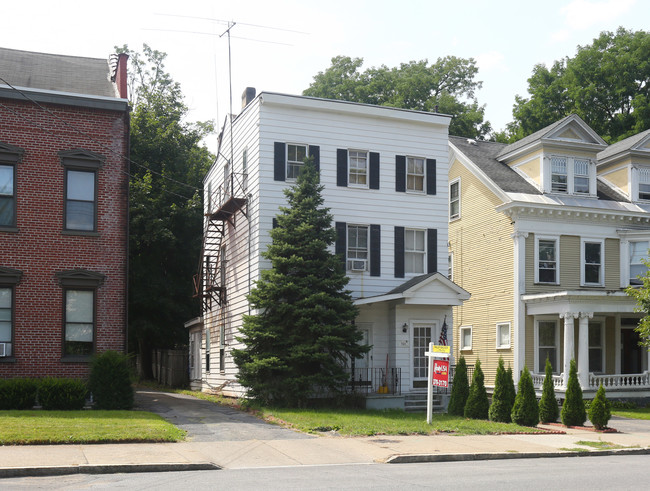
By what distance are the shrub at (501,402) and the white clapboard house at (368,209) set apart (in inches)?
177

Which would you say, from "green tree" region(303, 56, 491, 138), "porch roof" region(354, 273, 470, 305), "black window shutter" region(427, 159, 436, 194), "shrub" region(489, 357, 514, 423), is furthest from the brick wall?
"green tree" region(303, 56, 491, 138)

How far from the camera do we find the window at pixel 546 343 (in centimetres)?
3048

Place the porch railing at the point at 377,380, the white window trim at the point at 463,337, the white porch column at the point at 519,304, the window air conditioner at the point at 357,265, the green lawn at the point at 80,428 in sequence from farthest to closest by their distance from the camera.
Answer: the white window trim at the point at 463,337 < the white porch column at the point at 519,304 < the window air conditioner at the point at 357,265 < the porch railing at the point at 377,380 < the green lawn at the point at 80,428

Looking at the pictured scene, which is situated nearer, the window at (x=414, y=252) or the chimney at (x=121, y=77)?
the chimney at (x=121, y=77)

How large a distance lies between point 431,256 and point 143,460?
53.1 feet

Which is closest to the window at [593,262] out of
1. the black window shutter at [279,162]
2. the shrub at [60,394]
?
the black window shutter at [279,162]

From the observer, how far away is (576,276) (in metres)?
31.0

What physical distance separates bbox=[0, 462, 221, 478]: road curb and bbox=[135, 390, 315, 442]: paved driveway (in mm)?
3287

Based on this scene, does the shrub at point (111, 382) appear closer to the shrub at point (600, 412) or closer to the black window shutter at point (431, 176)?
the shrub at point (600, 412)

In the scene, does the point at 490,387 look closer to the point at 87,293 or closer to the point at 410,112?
the point at 410,112

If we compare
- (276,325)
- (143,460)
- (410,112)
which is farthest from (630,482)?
(410,112)

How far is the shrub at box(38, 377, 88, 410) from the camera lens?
19609 mm

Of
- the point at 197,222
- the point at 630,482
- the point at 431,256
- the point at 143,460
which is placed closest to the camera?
the point at 630,482

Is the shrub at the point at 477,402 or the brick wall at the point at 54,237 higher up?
the brick wall at the point at 54,237
